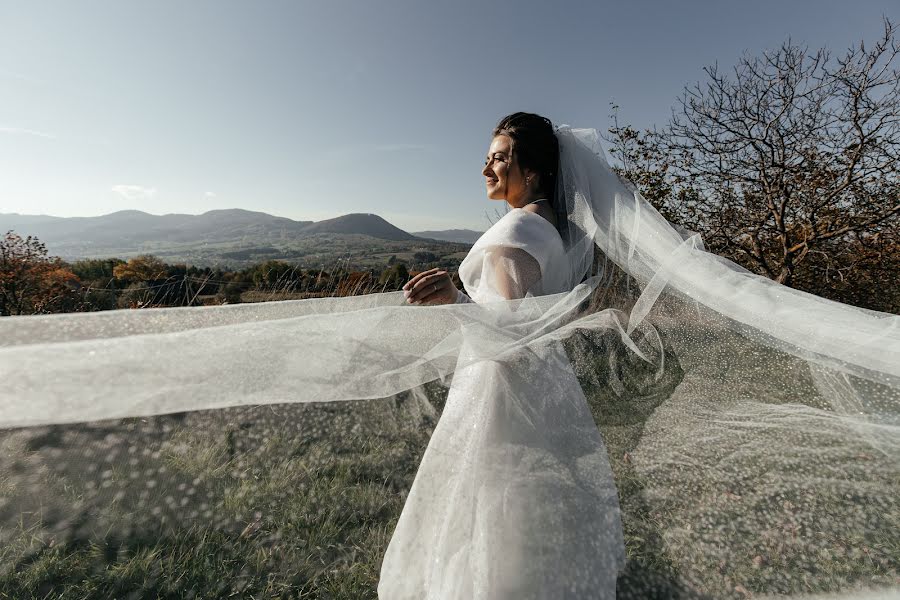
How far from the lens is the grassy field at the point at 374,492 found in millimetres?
968

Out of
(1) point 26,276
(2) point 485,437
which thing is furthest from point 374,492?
(1) point 26,276

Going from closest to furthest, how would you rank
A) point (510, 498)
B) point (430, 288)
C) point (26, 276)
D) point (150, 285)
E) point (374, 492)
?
point (510, 498), point (374, 492), point (430, 288), point (150, 285), point (26, 276)

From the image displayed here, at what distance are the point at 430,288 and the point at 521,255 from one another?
0.41 meters

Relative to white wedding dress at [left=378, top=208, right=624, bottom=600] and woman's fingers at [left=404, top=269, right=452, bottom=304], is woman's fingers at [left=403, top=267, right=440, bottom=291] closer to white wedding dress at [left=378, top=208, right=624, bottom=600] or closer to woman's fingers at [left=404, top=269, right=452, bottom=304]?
woman's fingers at [left=404, top=269, right=452, bottom=304]

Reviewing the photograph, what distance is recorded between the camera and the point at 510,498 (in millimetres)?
1390

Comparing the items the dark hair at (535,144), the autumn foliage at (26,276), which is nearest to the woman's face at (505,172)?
the dark hair at (535,144)

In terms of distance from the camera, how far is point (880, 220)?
17.0ft

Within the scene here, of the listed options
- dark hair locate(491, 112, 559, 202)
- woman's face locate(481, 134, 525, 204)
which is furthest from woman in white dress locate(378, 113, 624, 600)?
dark hair locate(491, 112, 559, 202)

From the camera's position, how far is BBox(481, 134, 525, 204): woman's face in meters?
2.11

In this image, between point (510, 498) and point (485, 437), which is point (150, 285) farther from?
point (510, 498)

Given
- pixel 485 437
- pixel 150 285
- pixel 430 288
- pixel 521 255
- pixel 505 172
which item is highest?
pixel 505 172

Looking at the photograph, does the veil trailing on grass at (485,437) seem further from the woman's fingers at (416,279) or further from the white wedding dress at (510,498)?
the woman's fingers at (416,279)

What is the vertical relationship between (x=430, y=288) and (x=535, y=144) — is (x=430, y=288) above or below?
below

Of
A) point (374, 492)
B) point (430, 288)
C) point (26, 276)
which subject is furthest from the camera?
point (26, 276)
